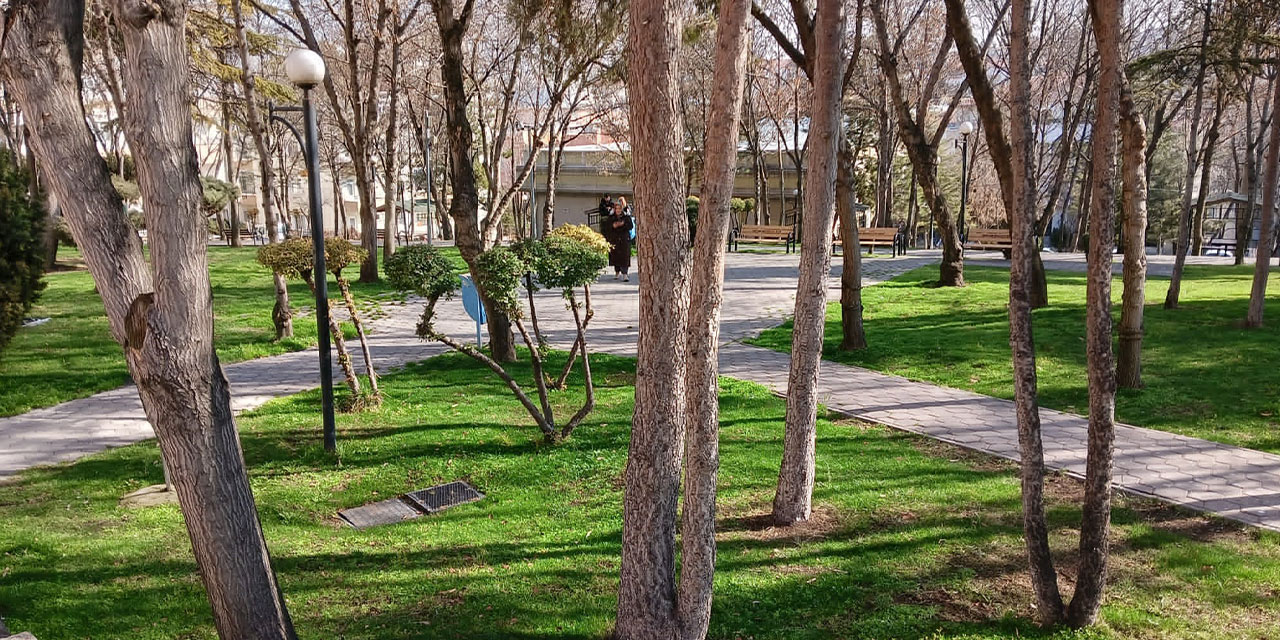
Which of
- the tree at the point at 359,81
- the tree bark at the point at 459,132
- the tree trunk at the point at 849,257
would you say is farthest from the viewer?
the tree at the point at 359,81

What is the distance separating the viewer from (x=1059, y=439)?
272 inches

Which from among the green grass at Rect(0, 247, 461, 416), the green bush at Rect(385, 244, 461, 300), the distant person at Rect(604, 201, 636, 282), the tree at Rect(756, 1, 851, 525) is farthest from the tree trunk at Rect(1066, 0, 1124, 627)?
the distant person at Rect(604, 201, 636, 282)

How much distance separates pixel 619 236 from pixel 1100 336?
564 inches

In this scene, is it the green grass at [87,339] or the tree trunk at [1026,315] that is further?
the green grass at [87,339]

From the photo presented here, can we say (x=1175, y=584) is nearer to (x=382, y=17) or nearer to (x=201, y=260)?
(x=201, y=260)

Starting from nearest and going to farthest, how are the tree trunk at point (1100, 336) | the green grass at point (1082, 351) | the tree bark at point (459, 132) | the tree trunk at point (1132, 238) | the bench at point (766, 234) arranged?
the tree trunk at point (1100, 336) < the tree trunk at point (1132, 238) < the green grass at point (1082, 351) < the tree bark at point (459, 132) < the bench at point (766, 234)

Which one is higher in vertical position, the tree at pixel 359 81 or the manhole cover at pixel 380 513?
the tree at pixel 359 81

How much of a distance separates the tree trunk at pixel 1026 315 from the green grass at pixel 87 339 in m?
9.05

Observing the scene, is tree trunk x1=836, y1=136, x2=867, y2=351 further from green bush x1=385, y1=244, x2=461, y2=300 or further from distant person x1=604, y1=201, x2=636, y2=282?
distant person x1=604, y1=201, x2=636, y2=282

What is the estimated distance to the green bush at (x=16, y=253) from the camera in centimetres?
876

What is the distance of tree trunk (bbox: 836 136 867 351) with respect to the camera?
32.8 feet

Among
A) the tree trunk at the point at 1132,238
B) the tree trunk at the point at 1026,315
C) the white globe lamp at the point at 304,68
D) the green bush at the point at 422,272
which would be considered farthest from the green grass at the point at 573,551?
the white globe lamp at the point at 304,68

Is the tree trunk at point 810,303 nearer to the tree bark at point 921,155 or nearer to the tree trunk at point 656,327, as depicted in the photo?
the tree trunk at point 656,327

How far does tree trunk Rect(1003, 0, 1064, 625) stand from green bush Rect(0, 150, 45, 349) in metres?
10.1
